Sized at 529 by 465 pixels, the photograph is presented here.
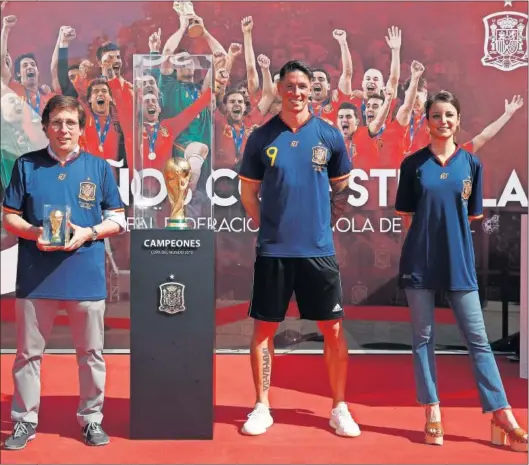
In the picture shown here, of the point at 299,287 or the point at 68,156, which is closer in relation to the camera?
the point at 68,156

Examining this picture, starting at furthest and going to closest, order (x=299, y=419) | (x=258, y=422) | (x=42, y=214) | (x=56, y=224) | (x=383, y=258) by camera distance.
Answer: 1. (x=383, y=258)
2. (x=299, y=419)
3. (x=258, y=422)
4. (x=42, y=214)
5. (x=56, y=224)

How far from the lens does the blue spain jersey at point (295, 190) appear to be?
10.4 ft

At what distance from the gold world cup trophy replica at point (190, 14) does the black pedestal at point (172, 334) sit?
224 cm

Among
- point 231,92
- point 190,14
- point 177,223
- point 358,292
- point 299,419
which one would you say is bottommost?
point 299,419

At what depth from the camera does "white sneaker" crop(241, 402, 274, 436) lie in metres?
3.25

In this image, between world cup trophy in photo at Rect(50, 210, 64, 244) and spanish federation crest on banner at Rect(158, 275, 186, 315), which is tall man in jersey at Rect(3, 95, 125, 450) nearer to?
world cup trophy in photo at Rect(50, 210, 64, 244)

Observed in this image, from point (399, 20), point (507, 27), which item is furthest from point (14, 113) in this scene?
point (507, 27)

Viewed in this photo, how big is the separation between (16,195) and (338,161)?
4.87ft

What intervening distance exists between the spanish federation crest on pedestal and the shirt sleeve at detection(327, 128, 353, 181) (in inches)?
86.7

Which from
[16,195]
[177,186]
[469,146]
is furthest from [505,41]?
[16,195]

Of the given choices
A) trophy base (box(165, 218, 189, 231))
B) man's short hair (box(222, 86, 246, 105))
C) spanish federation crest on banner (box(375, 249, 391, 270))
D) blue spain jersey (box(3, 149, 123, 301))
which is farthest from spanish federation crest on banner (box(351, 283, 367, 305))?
blue spain jersey (box(3, 149, 123, 301))

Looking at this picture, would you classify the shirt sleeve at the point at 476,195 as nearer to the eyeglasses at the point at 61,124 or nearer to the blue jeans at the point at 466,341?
the blue jeans at the point at 466,341

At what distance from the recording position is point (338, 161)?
331 cm

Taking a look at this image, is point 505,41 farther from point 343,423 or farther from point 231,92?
point 343,423
